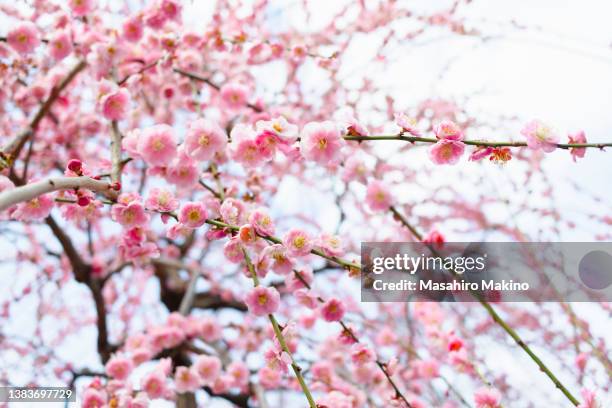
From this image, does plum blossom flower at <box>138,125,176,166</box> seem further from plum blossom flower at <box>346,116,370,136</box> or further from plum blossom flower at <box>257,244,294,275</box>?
plum blossom flower at <box>346,116,370,136</box>

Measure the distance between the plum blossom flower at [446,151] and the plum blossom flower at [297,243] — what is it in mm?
478

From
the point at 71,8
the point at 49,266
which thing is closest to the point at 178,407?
the point at 49,266

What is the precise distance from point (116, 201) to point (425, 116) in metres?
3.17

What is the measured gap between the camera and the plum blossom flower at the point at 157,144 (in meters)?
1.85

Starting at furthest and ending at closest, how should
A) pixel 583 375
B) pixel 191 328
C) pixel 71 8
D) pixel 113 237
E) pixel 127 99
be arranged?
pixel 113 237, pixel 191 328, pixel 71 8, pixel 583 375, pixel 127 99

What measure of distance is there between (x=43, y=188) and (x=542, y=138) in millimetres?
1321

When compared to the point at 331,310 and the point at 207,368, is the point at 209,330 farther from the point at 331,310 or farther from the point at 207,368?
the point at 331,310

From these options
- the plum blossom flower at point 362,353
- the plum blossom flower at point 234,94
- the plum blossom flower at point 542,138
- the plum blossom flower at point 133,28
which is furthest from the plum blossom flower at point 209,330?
the plum blossom flower at point 542,138

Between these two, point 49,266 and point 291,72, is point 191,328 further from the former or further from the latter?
point 291,72

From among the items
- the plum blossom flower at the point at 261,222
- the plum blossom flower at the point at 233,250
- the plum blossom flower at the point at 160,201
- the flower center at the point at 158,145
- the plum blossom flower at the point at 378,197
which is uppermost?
the plum blossom flower at the point at 378,197

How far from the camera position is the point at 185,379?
3.00 meters

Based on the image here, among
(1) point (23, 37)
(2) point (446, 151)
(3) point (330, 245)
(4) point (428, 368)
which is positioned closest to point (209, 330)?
(4) point (428, 368)

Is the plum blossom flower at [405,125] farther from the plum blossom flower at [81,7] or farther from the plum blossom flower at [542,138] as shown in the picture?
the plum blossom flower at [81,7]

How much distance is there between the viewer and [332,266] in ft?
14.5
